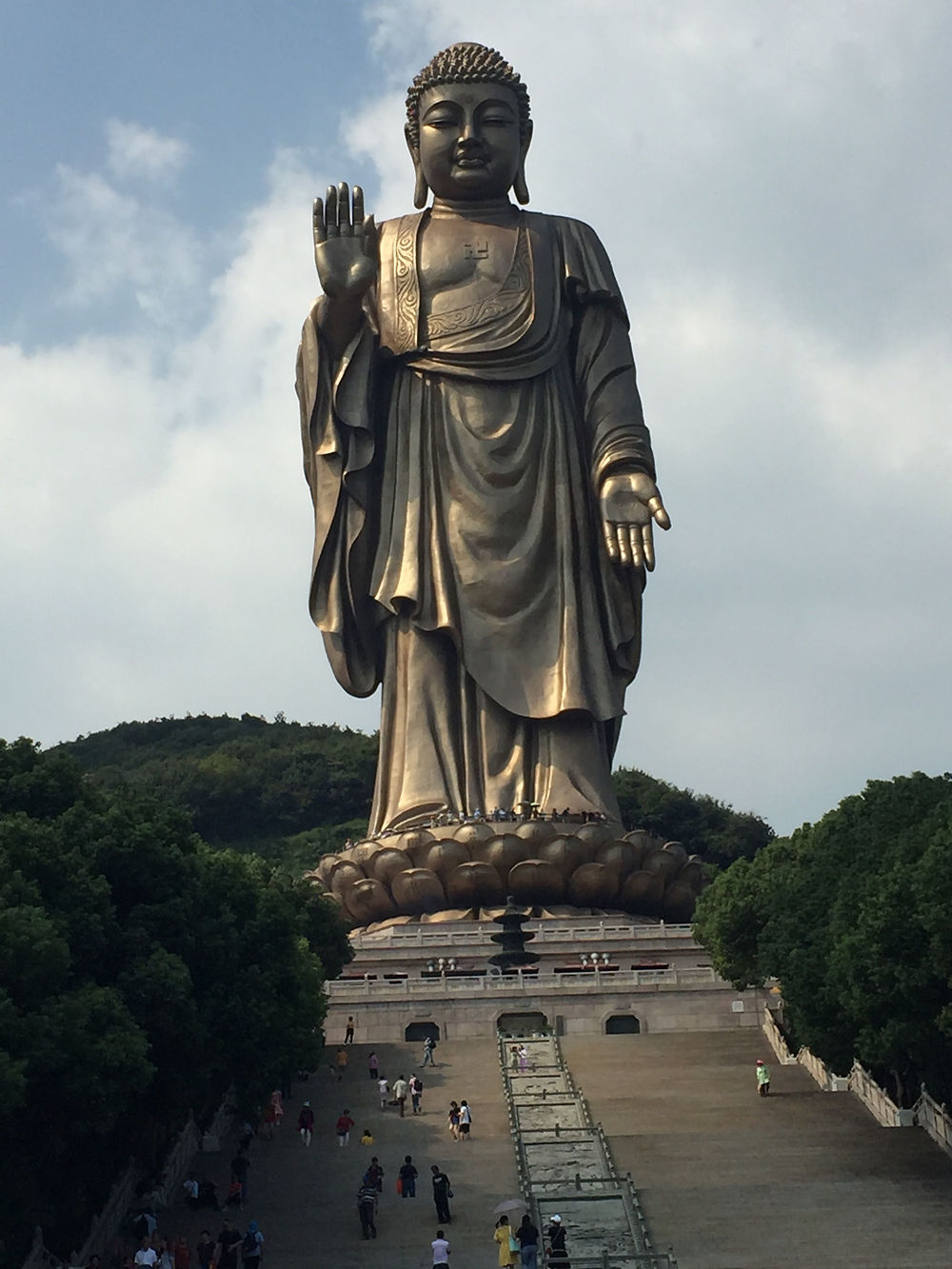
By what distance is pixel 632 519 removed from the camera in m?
28.5

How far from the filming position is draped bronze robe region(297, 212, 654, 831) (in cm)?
2850

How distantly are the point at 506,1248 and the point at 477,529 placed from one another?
605 inches

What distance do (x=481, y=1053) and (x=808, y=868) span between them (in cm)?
381

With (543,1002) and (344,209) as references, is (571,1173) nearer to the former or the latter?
(543,1002)

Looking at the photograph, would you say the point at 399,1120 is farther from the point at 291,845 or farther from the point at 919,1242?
the point at 291,845

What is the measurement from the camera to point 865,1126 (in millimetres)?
18062

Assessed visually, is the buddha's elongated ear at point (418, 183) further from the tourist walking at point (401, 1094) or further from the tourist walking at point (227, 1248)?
the tourist walking at point (227, 1248)

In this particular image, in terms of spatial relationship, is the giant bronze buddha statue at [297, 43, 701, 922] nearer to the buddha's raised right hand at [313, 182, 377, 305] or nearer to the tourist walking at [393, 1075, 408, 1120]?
the buddha's raised right hand at [313, 182, 377, 305]

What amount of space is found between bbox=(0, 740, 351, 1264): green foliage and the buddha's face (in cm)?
1385

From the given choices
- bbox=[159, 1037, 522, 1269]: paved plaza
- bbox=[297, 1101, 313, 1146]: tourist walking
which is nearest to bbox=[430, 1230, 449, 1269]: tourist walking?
bbox=[159, 1037, 522, 1269]: paved plaza

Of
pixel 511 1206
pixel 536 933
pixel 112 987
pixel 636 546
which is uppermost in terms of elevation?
pixel 636 546

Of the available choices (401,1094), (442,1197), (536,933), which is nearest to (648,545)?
(536,933)

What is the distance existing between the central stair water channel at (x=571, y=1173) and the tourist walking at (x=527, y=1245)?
0.26 meters

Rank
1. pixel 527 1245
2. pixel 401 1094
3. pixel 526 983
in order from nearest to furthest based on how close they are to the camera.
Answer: pixel 527 1245, pixel 401 1094, pixel 526 983
